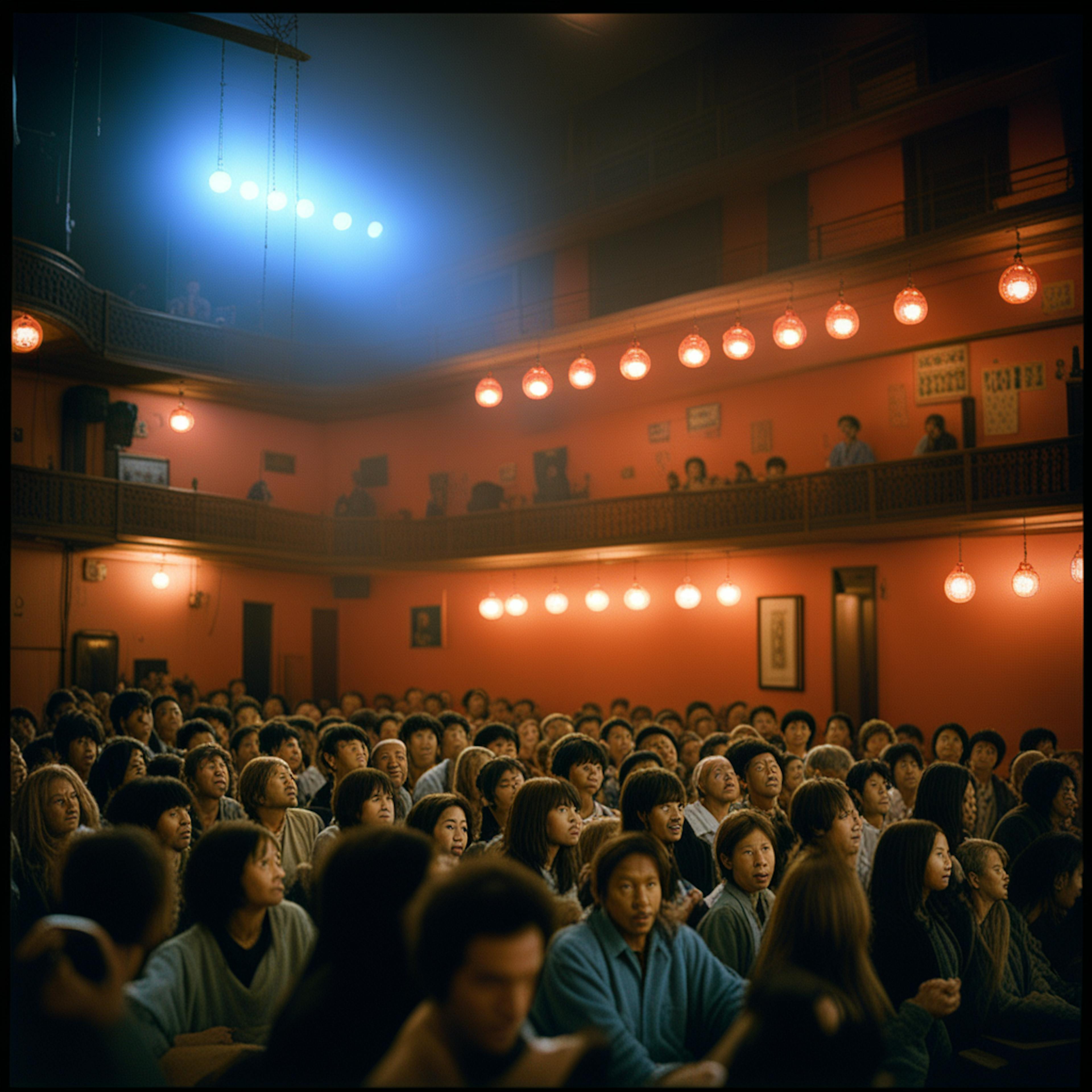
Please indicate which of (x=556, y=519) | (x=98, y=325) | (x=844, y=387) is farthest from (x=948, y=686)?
(x=98, y=325)

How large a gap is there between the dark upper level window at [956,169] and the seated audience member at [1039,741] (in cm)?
793

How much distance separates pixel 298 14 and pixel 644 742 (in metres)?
10.5

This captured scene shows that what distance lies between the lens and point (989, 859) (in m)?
4.45

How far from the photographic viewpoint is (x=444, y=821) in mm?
4703

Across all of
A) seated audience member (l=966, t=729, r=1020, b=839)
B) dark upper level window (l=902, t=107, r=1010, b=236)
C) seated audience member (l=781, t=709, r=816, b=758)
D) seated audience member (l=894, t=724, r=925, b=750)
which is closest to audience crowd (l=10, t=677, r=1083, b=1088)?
seated audience member (l=966, t=729, r=1020, b=839)

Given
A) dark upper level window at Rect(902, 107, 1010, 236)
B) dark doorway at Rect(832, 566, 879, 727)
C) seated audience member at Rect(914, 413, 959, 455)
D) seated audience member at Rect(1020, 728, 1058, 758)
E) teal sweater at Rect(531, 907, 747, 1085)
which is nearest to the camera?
teal sweater at Rect(531, 907, 747, 1085)

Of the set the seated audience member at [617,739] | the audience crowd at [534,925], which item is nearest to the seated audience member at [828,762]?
the audience crowd at [534,925]

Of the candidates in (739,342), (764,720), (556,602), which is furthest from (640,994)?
(556,602)

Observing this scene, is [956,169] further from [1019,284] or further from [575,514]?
[575,514]

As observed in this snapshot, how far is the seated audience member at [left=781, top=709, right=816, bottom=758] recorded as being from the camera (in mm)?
10656

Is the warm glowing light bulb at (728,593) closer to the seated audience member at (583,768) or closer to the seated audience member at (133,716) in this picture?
the seated audience member at (133,716)

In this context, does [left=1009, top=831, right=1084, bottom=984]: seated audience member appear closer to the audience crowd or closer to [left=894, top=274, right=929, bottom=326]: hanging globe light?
the audience crowd

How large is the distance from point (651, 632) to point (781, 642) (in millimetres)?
2655

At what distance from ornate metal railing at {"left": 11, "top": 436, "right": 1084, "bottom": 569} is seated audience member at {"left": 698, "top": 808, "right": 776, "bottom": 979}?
30.6 ft
